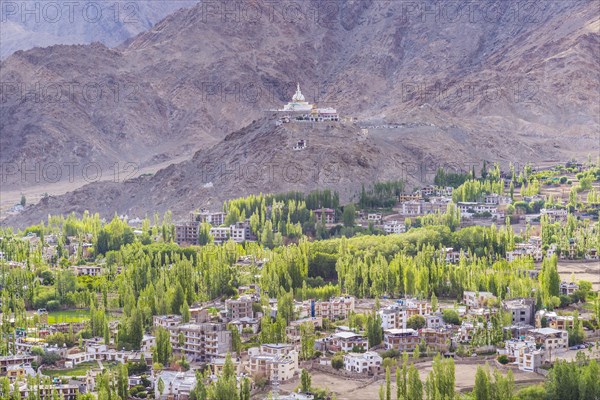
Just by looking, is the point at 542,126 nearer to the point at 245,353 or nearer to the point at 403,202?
the point at 403,202

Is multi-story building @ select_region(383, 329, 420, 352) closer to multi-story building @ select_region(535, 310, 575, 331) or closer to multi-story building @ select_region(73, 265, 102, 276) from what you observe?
multi-story building @ select_region(535, 310, 575, 331)

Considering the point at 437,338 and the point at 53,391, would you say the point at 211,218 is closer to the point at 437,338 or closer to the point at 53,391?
the point at 437,338

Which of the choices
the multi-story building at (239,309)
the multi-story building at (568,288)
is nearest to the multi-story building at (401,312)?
the multi-story building at (239,309)

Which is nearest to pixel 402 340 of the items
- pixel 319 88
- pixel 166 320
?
pixel 166 320

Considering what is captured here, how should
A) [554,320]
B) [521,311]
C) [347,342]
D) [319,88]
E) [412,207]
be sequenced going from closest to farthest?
[347,342], [554,320], [521,311], [412,207], [319,88]

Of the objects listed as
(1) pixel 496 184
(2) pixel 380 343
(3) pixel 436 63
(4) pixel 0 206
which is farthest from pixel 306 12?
(2) pixel 380 343
